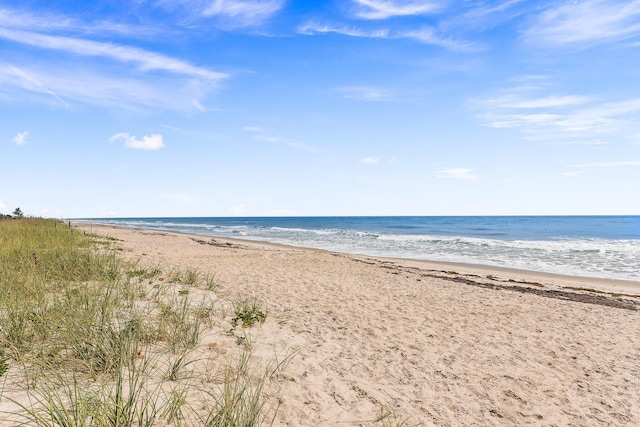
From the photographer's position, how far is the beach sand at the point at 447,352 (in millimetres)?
4883

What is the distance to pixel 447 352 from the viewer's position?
22.4ft

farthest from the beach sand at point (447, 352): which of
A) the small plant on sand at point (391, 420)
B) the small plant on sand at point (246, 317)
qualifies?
the small plant on sand at point (246, 317)

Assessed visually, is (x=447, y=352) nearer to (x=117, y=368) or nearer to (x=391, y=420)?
(x=391, y=420)

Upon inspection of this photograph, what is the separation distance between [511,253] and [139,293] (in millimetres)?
26897

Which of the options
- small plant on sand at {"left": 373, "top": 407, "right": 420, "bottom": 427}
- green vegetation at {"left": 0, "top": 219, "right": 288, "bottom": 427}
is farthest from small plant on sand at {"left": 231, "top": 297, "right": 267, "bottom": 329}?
small plant on sand at {"left": 373, "top": 407, "right": 420, "bottom": 427}

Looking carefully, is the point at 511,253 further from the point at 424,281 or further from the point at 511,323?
the point at 511,323

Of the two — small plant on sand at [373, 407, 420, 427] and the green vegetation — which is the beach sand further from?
the green vegetation

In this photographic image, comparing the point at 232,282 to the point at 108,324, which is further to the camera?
the point at 232,282

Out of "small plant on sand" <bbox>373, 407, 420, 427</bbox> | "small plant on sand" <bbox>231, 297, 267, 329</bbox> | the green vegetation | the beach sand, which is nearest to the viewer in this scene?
the green vegetation

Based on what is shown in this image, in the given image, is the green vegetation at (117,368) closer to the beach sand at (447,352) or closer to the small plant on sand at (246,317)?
the small plant on sand at (246,317)

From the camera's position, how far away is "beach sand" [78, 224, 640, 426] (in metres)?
4.88

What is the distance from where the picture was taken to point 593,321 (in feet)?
32.4

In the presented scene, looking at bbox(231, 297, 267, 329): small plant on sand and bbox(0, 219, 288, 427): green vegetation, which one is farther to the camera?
bbox(231, 297, 267, 329): small plant on sand

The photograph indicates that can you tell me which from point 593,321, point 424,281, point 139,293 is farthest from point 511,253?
point 139,293
